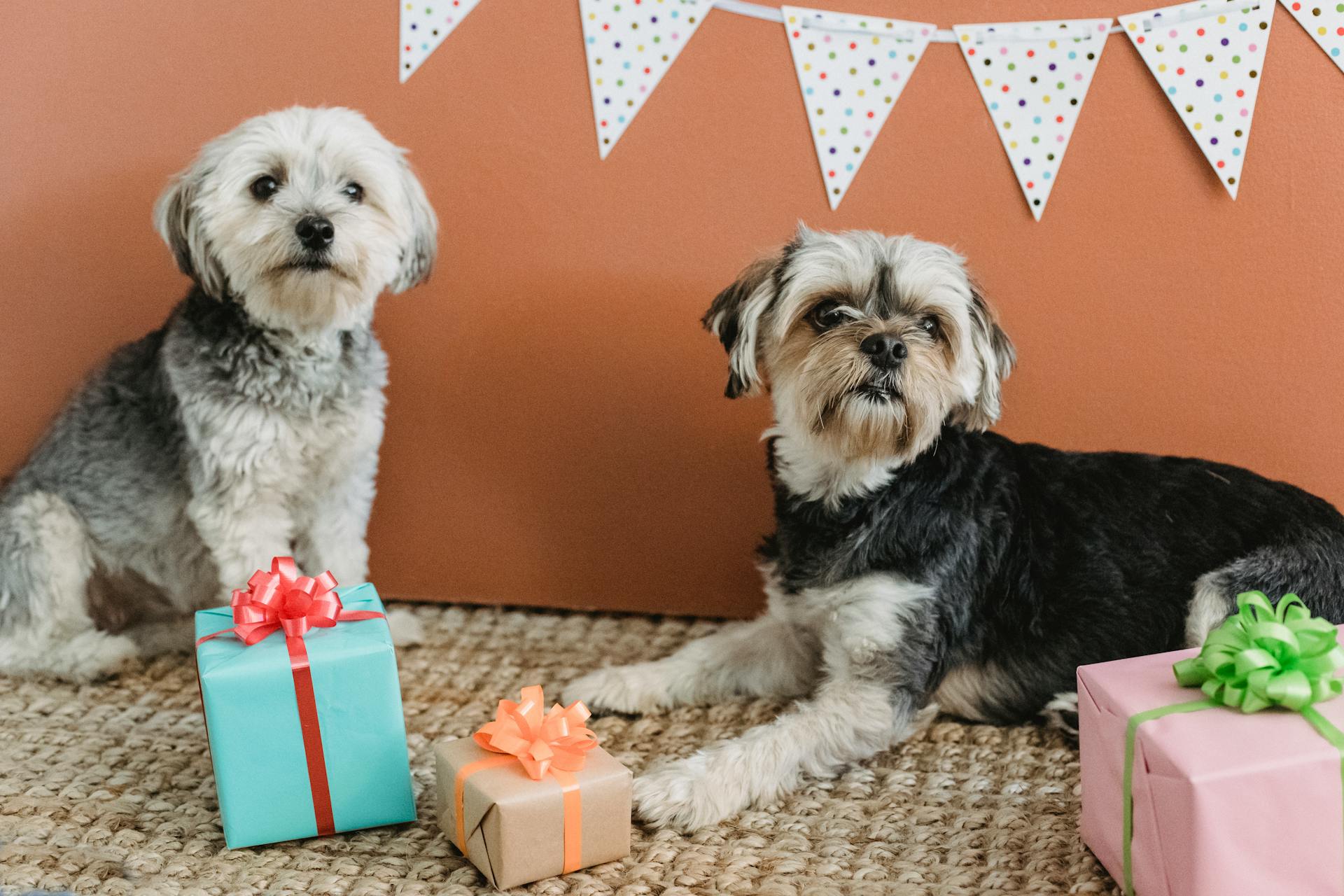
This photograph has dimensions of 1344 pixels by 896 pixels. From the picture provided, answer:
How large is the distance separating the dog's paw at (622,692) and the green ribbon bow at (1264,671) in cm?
96

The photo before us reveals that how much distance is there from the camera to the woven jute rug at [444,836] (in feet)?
5.33

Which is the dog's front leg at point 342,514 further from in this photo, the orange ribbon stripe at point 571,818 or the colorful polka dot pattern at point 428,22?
the orange ribbon stripe at point 571,818

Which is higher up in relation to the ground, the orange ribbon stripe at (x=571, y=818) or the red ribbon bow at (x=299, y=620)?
the red ribbon bow at (x=299, y=620)

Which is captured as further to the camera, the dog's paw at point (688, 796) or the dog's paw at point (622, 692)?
the dog's paw at point (622, 692)

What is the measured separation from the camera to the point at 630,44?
7.88ft

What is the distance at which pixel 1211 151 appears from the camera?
7.54 feet

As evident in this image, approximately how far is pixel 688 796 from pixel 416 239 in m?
1.22

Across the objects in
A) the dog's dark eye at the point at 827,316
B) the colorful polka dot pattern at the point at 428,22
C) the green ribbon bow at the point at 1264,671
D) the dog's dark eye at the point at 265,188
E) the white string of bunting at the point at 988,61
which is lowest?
the green ribbon bow at the point at 1264,671

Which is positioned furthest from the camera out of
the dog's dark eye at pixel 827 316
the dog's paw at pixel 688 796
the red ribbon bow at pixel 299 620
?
the dog's dark eye at pixel 827 316

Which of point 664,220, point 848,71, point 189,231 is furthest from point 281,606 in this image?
point 848,71

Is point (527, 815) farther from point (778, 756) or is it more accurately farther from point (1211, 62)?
Answer: point (1211, 62)

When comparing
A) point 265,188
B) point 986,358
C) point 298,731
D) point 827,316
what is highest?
point 265,188

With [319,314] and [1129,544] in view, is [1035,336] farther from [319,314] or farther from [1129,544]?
[319,314]

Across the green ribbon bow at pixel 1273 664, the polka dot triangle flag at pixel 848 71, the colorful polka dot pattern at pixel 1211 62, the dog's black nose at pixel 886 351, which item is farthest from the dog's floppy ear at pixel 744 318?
the colorful polka dot pattern at pixel 1211 62
